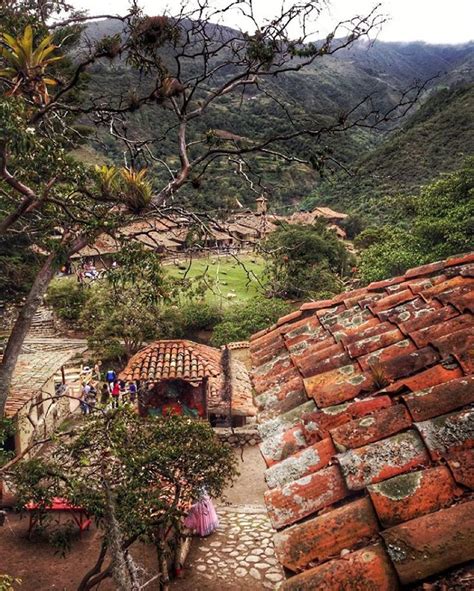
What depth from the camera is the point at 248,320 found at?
73.9ft

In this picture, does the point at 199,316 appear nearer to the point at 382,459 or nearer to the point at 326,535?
the point at 382,459

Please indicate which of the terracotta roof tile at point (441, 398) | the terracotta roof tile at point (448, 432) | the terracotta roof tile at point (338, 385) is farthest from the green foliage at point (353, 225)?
the terracotta roof tile at point (448, 432)

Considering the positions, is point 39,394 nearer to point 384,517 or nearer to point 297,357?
point 297,357

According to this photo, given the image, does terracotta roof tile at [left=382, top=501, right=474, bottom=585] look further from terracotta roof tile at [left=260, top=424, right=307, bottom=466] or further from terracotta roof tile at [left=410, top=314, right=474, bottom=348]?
terracotta roof tile at [left=410, top=314, right=474, bottom=348]

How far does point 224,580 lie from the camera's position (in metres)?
7.57

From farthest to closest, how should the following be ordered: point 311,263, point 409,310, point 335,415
Result: point 311,263 < point 409,310 < point 335,415

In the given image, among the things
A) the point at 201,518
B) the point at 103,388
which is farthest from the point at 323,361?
the point at 103,388

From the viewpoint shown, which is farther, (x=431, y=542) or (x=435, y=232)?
(x=435, y=232)

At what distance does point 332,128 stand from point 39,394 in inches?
448

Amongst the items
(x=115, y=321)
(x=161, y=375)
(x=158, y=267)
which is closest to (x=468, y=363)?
(x=158, y=267)

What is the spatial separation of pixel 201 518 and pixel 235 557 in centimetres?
92

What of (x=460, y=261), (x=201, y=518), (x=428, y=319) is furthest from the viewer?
(x=201, y=518)

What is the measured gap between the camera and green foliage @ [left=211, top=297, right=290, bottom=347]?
2209cm

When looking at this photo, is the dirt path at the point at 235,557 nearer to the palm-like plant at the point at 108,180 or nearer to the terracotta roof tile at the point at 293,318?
the terracotta roof tile at the point at 293,318
